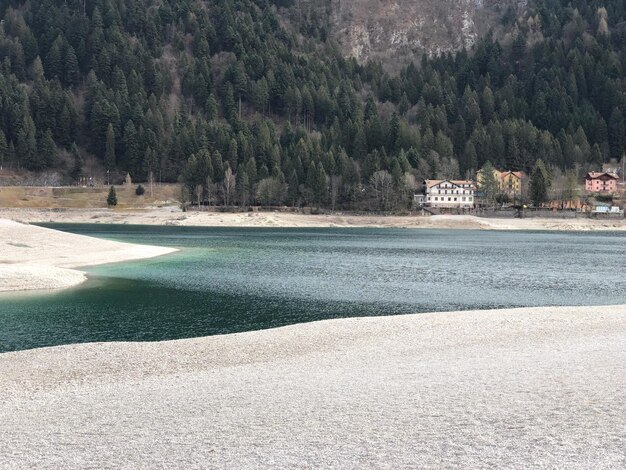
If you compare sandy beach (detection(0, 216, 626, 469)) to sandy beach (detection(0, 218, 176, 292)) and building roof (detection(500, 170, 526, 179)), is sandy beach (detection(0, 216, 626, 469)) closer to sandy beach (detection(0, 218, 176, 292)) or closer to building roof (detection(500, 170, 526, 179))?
sandy beach (detection(0, 218, 176, 292))

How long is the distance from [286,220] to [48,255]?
79547 millimetres

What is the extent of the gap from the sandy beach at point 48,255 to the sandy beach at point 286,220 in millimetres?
60911

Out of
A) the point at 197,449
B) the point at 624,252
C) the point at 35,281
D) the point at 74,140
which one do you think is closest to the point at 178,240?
the point at 35,281

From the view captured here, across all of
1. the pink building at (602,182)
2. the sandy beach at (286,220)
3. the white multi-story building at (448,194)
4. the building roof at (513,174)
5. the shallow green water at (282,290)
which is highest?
the building roof at (513,174)

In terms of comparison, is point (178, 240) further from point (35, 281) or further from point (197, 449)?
point (197, 449)

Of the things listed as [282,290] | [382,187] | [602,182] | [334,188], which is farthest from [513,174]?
[282,290]

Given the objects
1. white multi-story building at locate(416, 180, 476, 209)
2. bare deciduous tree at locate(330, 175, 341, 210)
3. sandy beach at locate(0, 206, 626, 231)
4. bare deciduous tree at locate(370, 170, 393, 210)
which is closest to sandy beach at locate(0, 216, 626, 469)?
sandy beach at locate(0, 206, 626, 231)

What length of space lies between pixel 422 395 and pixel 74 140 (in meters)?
201

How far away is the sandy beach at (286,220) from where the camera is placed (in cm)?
12469

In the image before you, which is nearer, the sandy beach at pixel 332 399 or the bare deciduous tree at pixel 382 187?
the sandy beach at pixel 332 399

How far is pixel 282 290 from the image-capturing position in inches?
1558

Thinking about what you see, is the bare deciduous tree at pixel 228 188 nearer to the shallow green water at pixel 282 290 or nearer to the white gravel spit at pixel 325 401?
the shallow green water at pixel 282 290

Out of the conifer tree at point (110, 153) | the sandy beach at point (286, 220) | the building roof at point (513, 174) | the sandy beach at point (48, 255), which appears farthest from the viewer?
the conifer tree at point (110, 153)

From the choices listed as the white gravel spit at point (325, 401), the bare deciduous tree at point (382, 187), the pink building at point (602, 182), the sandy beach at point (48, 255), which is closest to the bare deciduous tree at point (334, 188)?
the bare deciduous tree at point (382, 187)
